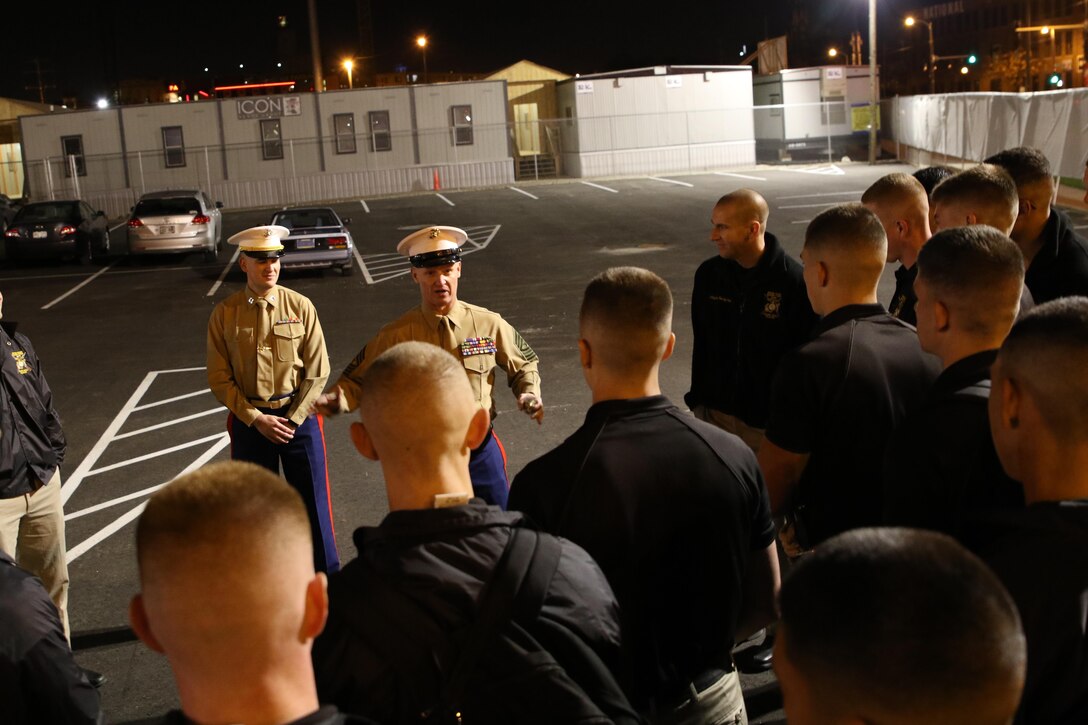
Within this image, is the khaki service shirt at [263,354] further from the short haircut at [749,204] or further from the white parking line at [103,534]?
the short haircut at [749,204]

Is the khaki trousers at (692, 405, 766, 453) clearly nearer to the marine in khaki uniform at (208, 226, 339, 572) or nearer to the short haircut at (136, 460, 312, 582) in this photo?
the marine in khaki uniform at (208, 226, 339, 572)

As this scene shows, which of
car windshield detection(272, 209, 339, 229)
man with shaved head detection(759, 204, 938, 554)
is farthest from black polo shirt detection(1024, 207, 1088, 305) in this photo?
car windshield detection(272, 209, 339, 229)

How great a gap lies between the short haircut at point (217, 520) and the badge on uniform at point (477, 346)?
12.0ft

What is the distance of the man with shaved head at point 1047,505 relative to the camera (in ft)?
7.45

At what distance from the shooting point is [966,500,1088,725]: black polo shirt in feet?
7.40

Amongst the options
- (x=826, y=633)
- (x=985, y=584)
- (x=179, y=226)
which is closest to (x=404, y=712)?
(x=826, y=633)

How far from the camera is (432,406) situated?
9.41ft

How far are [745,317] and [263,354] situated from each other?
290cm

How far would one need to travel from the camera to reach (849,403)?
4.01 metres

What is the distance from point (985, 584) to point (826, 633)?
0.26 metres

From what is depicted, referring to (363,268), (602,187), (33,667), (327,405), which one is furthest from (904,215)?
(602,187)

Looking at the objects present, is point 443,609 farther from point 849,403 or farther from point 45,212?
point 45,212

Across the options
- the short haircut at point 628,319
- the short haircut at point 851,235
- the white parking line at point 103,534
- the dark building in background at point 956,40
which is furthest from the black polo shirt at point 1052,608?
the dark building in background at point 956,40

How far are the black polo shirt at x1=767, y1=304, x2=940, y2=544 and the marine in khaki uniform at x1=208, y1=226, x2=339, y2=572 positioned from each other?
3184 millimetres
